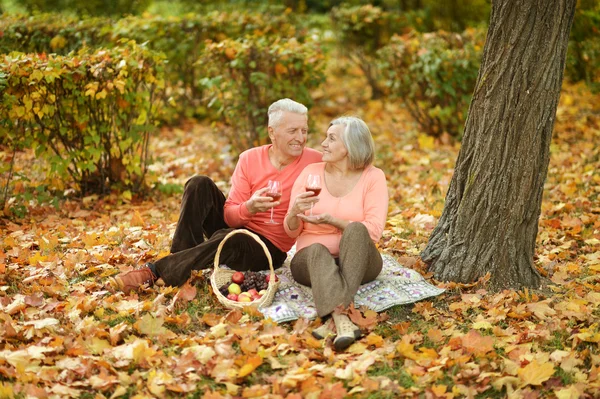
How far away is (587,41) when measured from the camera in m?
9.22

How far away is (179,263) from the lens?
4.36 meters

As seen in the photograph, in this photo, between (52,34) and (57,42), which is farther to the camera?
(52,34)

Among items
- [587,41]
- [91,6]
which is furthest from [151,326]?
[91,6]

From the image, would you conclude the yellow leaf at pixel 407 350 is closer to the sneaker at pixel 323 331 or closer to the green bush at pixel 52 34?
the sneaker at pixel 323 331

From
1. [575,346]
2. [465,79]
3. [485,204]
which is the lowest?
[575,346]

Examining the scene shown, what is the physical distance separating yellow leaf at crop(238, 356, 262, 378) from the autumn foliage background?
0.01 m

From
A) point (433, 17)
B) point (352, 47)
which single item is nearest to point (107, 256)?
point (352, 47)

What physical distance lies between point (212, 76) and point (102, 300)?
413 centimetres

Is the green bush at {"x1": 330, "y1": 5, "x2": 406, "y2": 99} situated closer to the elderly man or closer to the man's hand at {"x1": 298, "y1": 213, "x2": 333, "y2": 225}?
the elderly man

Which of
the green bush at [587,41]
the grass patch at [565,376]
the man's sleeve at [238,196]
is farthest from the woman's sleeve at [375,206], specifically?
the green bush at [587,41]

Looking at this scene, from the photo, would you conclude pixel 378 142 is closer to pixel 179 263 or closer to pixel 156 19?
pixel 156 19

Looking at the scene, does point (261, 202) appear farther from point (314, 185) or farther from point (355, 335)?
point (355, 335)

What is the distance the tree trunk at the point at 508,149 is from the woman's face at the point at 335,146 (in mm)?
822

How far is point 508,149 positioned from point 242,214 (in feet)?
5.65
